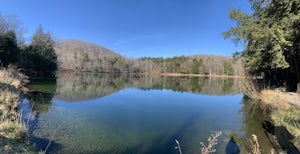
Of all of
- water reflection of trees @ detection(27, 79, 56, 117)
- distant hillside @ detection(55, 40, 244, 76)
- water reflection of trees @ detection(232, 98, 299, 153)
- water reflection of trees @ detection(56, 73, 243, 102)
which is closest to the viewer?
water reflection of trees @ detection(232, 98, 299, 153)

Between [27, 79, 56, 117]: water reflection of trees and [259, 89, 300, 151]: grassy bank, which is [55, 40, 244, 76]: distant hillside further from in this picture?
[259, 89, 300, 151]: grassy bank

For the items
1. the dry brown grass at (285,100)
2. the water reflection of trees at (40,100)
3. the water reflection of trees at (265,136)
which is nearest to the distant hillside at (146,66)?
the water reflection of trees at (40,100)

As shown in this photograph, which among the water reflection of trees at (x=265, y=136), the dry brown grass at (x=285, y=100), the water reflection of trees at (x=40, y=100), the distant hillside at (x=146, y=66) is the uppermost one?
the distant hillside at (x=146, y=66)

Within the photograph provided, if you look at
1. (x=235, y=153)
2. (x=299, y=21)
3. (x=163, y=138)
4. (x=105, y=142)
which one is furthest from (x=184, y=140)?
(x=299, y=21)

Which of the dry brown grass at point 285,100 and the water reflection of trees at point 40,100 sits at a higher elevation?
the dry brown grass at point 285,100

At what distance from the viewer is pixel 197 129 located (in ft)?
30.3

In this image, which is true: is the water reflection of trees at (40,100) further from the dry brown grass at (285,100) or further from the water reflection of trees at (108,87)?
the dry brown grass at (285,100)

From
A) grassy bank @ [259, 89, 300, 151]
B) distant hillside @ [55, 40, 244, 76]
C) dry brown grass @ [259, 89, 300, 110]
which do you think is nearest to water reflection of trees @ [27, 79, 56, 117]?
grassy bank @ [259, 89, 300, 151]

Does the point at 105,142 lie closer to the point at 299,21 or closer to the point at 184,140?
the point at 184,140

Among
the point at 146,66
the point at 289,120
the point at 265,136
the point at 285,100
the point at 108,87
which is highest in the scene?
the point at 146,66

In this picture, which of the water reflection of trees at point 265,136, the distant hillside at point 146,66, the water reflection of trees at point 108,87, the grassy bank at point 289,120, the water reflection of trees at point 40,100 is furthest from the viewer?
the distant hillside at point 146,66

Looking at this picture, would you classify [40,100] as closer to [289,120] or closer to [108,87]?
[289,120]

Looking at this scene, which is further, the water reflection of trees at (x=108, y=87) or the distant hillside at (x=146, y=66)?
the distant hillside at (x=146, y=66)

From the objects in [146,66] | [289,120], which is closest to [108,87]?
[289,120]
